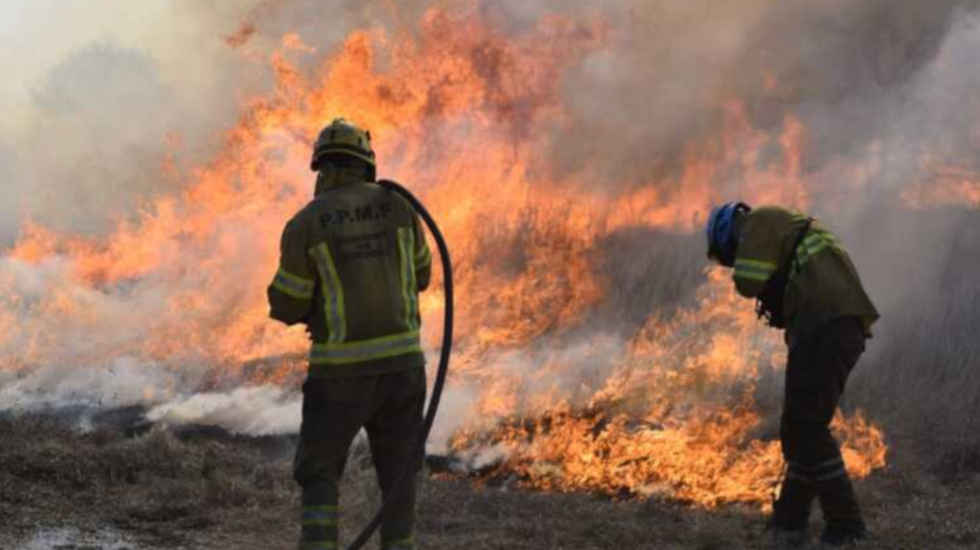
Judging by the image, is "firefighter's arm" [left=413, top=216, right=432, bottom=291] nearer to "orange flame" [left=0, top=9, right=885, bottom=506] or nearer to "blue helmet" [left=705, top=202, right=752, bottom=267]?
"blue helmet" [left=705, top=202, right=752, bottom=267]

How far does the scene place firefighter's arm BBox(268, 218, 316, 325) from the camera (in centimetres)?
416

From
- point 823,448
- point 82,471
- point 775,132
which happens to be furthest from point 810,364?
point 775,132

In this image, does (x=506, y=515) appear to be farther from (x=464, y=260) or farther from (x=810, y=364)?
(x=464, y=260)

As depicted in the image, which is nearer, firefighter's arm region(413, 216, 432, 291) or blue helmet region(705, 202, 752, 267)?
firefighter's arm region(413, 216, 432, 291)

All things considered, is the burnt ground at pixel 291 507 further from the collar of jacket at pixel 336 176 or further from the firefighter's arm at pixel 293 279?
the collar of jacket at pixel 336 176

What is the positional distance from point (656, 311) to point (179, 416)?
570 cm

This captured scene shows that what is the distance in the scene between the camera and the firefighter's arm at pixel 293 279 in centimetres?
416

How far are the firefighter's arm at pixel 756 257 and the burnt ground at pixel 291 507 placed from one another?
5.13 feet

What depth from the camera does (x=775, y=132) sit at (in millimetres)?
11398

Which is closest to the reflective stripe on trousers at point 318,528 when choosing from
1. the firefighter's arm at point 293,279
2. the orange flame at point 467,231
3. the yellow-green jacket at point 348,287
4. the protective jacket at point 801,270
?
the yellow-green jacket at point 348,287

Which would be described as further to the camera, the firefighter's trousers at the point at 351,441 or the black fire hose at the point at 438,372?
the black fire hose at the point at 438,372

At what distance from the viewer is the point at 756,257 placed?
5145 millimetres

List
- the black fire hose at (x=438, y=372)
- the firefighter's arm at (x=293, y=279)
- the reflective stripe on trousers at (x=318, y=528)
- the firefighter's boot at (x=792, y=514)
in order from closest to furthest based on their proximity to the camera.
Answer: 1. the reflective stripe on trousers at (x=318, y=528)
2. the firefighter's arm at (x=293, y=279)
3. the black fire hose at (x=438, y=372)
4. the firefighter's boot at (x=792, y=514)

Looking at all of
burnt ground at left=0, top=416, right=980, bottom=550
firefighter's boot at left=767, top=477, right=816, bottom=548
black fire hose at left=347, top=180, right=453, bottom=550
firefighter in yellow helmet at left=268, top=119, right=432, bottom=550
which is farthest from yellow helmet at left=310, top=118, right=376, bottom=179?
firefighter's boot at left=767, top=477, right=816, bottom=548
